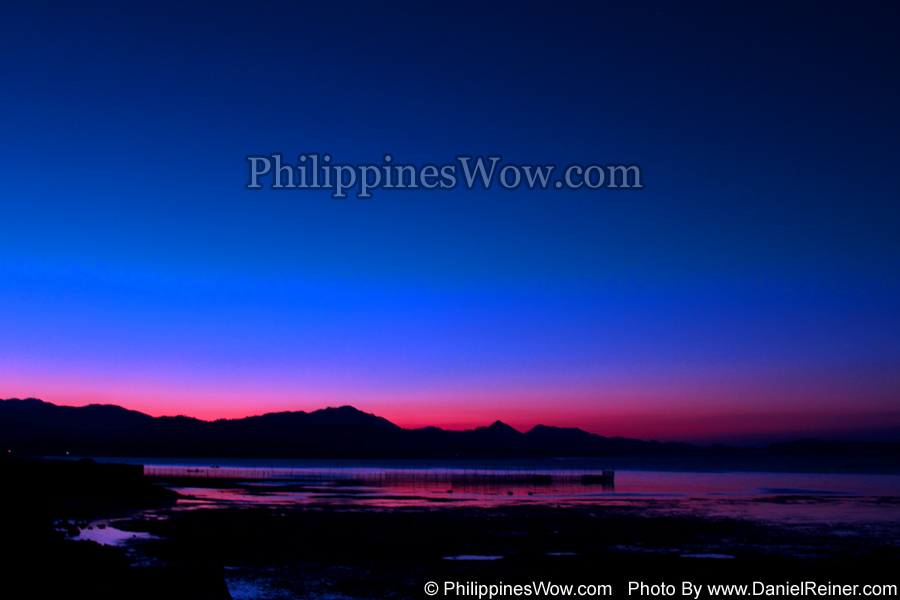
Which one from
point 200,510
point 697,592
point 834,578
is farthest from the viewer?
point 200,510

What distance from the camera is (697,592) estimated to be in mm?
20922

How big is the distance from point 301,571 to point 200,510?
23.5 m

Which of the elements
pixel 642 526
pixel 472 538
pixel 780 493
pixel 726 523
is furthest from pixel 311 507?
pixel 780 493

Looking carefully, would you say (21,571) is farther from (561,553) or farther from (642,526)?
(642,526)

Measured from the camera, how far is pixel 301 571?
24312 millimetres

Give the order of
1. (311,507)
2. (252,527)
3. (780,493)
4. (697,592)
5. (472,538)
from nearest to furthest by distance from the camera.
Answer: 1. (697,592)
2. (472,538)
3. (252,527)
4. (311,507)
5. (780,493)

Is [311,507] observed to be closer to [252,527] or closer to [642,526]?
[252,527]

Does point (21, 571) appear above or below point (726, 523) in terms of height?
above

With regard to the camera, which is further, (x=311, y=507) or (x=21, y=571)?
(x=311, y=507)

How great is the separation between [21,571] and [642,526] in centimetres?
2944

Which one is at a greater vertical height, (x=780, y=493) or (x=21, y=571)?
(x=21, y=571)

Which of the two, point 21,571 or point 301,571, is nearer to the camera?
point 21,571

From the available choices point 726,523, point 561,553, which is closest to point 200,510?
point 561,553

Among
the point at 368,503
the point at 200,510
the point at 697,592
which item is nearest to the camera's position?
the point at 697,592
